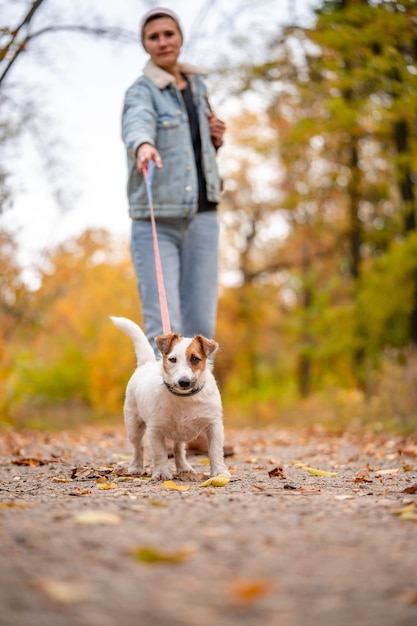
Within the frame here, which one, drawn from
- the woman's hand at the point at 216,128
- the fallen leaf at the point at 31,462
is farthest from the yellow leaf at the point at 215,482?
the woman's hand at the point at 216,128

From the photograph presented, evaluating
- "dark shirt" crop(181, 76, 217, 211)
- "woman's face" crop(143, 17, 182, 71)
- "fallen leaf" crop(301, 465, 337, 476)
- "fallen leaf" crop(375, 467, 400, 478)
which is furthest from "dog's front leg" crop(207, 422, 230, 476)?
"woman's face" crop(143, 17, 182, 71)

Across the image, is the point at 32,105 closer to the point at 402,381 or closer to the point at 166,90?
the point at 166,90

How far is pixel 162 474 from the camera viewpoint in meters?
4.32

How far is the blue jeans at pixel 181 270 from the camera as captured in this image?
541 centimetres

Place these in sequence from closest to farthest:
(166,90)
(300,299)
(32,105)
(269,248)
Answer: (166,90) < (32,105) < (269,248) < (300,299)

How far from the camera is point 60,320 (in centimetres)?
2242

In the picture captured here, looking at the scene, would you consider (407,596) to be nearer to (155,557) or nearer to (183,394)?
(155,557)

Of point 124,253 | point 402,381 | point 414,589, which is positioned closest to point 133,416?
point 414,589

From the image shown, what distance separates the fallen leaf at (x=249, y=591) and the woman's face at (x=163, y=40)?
4.32 meters

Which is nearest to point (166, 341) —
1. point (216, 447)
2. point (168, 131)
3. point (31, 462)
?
point (216, 447)

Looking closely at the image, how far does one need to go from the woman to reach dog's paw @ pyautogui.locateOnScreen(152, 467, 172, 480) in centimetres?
123

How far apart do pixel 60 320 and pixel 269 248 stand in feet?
28.4

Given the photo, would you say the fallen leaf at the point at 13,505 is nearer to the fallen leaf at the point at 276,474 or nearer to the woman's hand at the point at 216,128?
the fallen leaf at the point at 276,474

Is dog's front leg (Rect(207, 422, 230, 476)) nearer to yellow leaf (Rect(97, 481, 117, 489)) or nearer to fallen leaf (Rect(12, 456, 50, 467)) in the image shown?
yellow leaf (Rect(97, 481, 117, 489))
